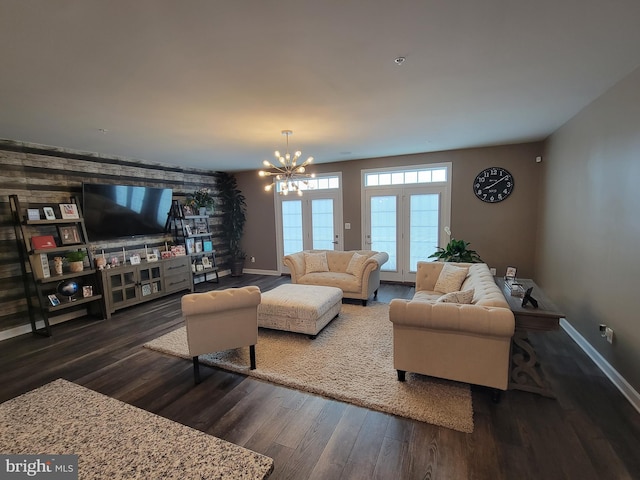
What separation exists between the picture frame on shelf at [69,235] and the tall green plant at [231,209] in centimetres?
316

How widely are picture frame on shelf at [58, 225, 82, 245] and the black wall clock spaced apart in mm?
6551

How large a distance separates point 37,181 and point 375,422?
5.20 m

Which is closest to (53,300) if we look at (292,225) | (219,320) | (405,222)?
(219,320)

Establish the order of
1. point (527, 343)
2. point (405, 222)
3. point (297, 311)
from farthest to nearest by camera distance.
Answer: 1. point (405, 222)
2. point (297, 311)
3. point (527, 343)

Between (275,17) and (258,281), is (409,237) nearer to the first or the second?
(258,281)

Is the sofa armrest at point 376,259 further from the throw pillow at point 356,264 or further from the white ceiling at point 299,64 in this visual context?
the white ceiling at point 299,64

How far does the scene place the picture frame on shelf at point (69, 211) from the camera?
419cm

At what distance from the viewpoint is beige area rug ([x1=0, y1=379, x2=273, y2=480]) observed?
743 millimetres

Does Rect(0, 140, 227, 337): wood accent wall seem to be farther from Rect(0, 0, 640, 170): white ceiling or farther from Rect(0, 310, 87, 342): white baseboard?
Rect(0, 0, 640, 170): white ceiling

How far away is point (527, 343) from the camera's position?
248 centimetres

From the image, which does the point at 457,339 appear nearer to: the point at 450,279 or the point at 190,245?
the point at 450,279

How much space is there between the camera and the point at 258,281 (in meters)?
6.63

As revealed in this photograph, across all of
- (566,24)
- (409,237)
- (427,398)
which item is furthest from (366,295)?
(566,24)

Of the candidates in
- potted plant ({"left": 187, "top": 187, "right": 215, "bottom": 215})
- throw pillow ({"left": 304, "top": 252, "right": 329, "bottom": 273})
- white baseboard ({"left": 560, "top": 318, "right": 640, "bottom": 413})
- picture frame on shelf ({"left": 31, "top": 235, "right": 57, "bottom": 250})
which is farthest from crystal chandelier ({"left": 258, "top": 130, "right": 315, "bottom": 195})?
white baseboard ({"left": 560, "top": 318, "right": 640, "bottom": 413})
